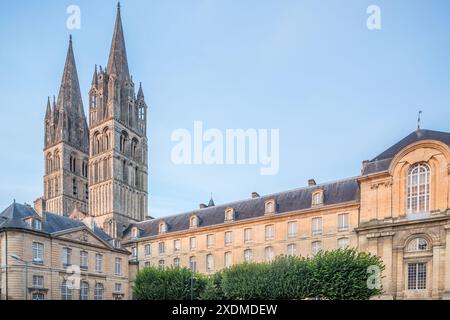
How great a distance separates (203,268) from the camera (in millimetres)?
44594

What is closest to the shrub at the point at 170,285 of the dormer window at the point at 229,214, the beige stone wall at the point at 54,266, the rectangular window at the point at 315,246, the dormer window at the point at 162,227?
the beige stone wall at the point at 54,266

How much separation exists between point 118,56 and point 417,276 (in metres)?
59.2

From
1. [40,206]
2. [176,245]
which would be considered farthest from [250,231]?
[40,206]

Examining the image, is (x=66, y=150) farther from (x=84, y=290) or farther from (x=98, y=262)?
(x=84, y=290)

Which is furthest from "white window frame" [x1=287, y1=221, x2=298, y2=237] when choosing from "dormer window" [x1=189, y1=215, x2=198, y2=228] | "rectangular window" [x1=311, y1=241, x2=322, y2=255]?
"dormer window" [x1=189, y1=215, x2=198, y2=228]

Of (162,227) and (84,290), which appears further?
(162,227)

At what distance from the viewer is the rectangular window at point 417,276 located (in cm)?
3186

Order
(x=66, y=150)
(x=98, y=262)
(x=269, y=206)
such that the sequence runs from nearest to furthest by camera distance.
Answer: (x=98, y=262)
(x=269, y=206)
(x=66, y=150)

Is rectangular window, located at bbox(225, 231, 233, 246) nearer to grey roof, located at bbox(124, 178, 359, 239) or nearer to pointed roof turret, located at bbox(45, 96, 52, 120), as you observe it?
grey roof, located at bbox(124, 178, 359, 239)

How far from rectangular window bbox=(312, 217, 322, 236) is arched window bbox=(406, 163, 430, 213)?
29.0ft

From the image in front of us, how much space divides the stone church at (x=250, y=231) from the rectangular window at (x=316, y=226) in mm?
107

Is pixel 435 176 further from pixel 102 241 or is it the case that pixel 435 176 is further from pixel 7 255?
pixel 7 255

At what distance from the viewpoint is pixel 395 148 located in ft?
121
